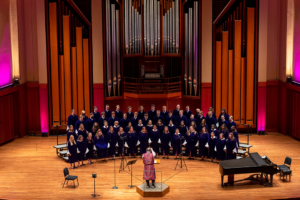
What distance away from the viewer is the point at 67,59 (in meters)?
15.2

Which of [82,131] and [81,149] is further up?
[82,131]

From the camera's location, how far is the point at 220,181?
10.5m

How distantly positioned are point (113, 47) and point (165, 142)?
4.28 meters

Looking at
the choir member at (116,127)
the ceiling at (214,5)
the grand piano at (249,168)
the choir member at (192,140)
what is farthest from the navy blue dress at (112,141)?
the ceiling at (214,5)

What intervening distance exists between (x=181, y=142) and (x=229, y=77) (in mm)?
4009

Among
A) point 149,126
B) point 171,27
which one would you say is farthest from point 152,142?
point 171,27

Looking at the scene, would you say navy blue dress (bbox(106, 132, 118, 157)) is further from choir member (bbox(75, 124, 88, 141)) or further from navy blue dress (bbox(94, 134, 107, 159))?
choir member (bbox(75, 124, 88, 141))

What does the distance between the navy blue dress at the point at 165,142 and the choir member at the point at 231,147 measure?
5.76ft

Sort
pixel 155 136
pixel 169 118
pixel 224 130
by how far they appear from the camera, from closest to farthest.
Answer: pixel 224 130 → pixel 155 136 → pixel 169 118

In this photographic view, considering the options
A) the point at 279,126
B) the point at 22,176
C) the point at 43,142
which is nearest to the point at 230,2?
the point at 279,126

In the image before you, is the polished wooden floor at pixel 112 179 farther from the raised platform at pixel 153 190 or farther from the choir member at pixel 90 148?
the choir member at pixel 90 148

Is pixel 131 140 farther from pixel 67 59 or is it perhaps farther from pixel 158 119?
pixel 67 59

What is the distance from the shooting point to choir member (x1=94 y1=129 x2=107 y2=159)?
39.9 ft

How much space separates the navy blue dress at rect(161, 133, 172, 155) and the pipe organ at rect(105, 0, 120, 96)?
3409mm
